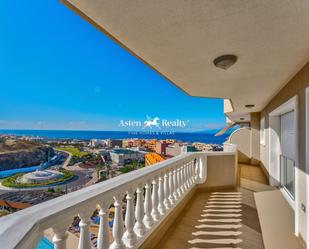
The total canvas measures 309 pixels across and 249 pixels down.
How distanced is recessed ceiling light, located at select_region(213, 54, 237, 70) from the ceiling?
0.07 m

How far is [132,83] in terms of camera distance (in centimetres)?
→ 3188

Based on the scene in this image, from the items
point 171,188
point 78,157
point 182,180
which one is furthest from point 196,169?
point 78,157

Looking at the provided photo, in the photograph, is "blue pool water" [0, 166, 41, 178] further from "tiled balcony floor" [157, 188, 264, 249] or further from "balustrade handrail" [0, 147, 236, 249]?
"tiled balcony floor" [157, 188, 264, 249]

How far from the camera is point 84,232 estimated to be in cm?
137

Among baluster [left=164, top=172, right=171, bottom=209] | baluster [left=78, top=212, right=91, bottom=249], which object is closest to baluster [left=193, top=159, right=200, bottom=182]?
baluster [left=164, top=172, right=171, bottom=209]

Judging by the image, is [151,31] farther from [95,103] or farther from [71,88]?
[95,103]

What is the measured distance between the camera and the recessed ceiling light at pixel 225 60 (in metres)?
2.56

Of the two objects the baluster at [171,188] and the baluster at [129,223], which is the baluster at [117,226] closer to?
the baluster at [129,223]

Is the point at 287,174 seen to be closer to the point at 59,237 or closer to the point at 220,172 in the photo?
the point at 220,172

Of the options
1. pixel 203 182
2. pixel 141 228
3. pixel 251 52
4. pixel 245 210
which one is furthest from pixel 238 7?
pixel 203 182

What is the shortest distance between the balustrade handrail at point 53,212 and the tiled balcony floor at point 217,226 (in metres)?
1.14

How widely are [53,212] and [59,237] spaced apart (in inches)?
7.2

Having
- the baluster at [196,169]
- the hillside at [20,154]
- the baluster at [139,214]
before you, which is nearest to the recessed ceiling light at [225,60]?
the baluster at [139,214]

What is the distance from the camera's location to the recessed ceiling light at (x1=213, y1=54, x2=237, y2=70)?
256cm
